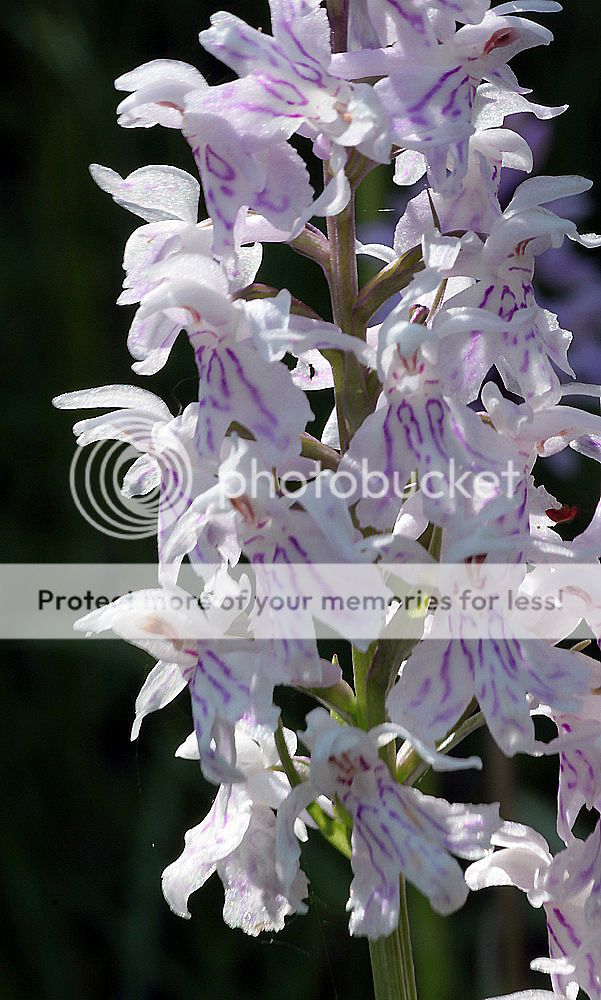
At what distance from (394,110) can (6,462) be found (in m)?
1.16

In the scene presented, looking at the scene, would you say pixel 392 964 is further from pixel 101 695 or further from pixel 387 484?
pixel 101 695

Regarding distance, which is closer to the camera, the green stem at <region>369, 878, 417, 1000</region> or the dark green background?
the green stem at <region>369, 878, 417, 1000</region>

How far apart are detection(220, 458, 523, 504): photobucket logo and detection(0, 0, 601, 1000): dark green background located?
62 cm

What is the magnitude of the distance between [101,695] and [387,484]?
104cm

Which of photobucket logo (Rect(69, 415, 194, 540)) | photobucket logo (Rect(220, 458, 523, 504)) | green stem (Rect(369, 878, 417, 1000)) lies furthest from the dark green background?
photobucket logo (Rect(220, 458, 523, 504))

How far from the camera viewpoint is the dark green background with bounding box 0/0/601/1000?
147cm

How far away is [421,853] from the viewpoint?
0.71m

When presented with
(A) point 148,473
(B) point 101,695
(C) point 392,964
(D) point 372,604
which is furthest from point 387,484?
(B) point 101,695

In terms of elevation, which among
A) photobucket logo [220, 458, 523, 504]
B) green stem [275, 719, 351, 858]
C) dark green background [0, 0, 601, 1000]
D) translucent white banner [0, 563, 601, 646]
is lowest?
dark green background [0, 0, 601, 1000]

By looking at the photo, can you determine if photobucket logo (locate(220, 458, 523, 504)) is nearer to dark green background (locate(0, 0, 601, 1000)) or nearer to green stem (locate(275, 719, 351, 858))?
green stem (locate(275, 719, 351, 858))

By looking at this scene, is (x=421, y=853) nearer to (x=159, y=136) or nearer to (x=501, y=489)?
(x=501, y=489)

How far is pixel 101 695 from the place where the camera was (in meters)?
1.67

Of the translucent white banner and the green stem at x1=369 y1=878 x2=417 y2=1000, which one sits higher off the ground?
the translucent white banner

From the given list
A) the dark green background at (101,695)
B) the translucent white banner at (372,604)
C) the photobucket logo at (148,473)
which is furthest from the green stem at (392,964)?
the dark green background at (101,695)
